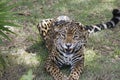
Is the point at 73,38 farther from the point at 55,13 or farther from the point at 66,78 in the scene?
the point at 55,13

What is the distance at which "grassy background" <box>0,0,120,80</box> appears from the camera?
530 cm

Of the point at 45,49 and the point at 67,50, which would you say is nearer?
the point at 67,50

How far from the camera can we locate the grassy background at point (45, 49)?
530 cm

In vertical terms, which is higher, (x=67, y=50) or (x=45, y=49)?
(x=67, y=50)

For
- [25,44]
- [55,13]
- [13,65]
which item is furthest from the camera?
[55,13]

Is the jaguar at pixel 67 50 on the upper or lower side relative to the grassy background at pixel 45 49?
upper

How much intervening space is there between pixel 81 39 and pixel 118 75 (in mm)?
843

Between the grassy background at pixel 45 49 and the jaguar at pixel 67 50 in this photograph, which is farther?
the grassy background at pixel 45 49

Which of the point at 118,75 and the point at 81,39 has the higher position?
the point at 81,39

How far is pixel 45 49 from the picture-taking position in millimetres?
6078

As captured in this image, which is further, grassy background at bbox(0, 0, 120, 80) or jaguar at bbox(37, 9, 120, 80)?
grassy background at bbox(0, 0, 120, 80)

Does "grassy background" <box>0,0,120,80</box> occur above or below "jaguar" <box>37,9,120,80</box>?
below

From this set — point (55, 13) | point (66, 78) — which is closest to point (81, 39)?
point (66, 78)

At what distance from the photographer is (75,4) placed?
7.94 m
